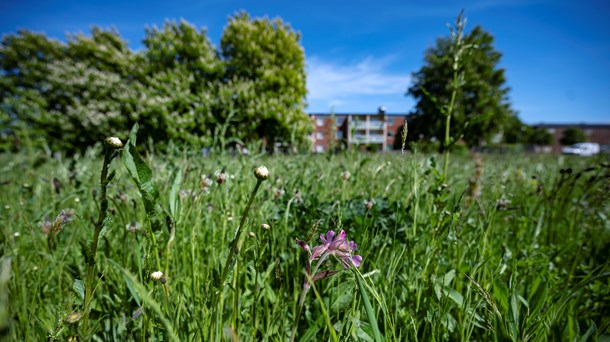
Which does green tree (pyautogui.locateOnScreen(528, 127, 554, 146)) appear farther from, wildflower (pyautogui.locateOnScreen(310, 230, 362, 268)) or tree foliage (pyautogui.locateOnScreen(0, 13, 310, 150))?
wildflower (pyautogui.locateOnScreen(310, 230, 362, 268))

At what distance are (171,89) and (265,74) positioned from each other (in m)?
4.47

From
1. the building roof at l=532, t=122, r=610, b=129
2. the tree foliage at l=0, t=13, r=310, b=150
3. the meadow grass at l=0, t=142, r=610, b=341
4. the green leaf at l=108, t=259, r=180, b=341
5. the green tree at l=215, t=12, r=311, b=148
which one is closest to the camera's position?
the green leaf at l=108, t=259, r=180, b=341

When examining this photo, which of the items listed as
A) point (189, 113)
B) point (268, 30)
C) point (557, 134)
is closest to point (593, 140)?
point (557, 134)

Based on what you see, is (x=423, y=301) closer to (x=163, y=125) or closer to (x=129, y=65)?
(x=163, y=125)

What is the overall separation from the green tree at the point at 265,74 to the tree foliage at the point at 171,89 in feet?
0.17

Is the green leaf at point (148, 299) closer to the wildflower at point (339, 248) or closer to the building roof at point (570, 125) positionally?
the wildflower at point (339, 248)

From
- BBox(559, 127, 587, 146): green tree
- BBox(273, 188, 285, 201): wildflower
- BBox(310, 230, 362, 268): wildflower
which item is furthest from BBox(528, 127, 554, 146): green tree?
BBox(310, 230, 362, 268): wildflower

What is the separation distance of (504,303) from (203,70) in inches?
643

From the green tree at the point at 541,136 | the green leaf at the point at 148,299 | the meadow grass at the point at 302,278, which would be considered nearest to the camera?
the green leaf at the point at 148,299

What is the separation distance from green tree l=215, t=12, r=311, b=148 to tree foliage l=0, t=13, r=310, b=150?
0.05m

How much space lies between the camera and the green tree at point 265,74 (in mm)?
15023

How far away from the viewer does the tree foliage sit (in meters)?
14.1

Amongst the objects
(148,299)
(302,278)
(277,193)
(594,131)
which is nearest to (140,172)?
(148,299)

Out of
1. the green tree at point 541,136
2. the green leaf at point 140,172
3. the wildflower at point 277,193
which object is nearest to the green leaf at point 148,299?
the green leaf at point 140,172
